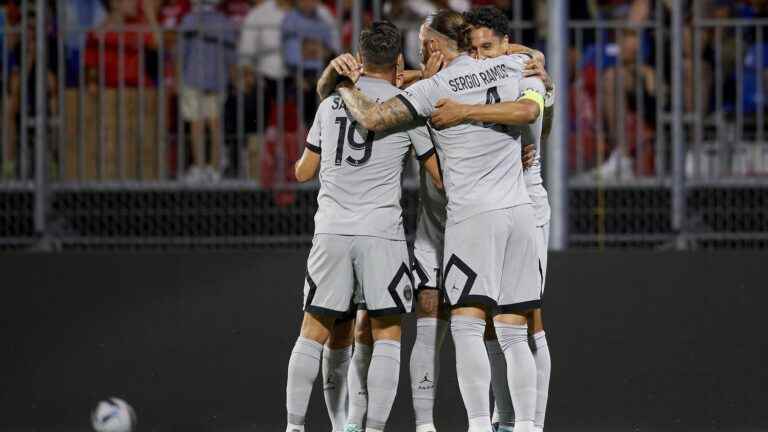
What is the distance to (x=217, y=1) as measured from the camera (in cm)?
851

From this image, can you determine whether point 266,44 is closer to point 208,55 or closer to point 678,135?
Answer: point 208,55

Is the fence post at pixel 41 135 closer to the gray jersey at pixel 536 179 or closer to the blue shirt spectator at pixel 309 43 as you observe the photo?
the blue shirt spectator at pixel 309 43

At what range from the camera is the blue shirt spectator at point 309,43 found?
797 centimetres

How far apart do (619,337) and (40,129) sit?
3130mm

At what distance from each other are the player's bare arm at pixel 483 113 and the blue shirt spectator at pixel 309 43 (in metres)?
1.65

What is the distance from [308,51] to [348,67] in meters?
1.54

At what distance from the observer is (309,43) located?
26.3 feet

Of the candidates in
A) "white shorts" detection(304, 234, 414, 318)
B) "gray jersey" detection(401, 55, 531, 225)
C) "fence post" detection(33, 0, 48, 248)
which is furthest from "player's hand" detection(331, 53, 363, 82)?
"fence post" detection(33, 0, 48, 248)

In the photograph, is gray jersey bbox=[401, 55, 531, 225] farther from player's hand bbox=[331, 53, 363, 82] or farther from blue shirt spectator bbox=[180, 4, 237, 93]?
blue shirt spectator bbox=[180, 4, 237, 93]

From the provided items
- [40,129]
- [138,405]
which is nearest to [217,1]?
[40,129]

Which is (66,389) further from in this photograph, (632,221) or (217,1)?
(632,221)

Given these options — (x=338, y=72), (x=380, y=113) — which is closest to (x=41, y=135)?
(x=338, y=72)

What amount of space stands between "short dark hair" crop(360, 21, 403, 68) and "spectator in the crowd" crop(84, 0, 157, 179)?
1850 mm

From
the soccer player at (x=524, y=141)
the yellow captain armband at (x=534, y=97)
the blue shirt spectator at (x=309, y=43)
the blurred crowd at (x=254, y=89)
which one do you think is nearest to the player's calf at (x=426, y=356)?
the soccer player at (x=524, y=141)
